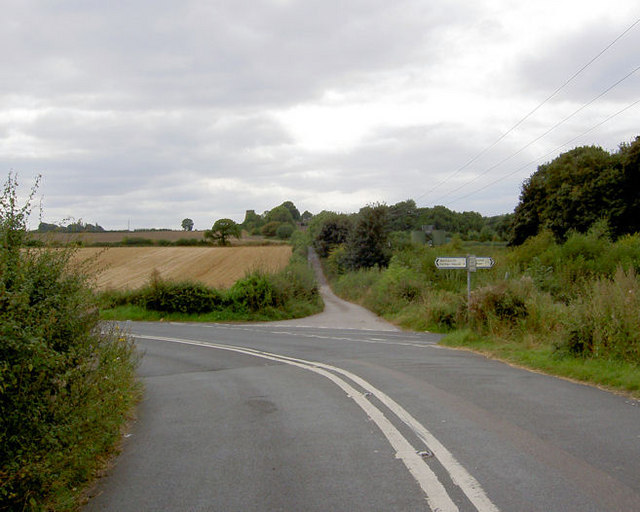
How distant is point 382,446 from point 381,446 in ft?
0.03

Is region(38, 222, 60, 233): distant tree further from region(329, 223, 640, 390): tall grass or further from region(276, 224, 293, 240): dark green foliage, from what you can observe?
region(276, 224, 293, 240): dark green foliage

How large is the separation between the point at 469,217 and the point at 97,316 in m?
123

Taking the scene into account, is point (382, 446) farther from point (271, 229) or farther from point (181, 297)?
point (271, 229)

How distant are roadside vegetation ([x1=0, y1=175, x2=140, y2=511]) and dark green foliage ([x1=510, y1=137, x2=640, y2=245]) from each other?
46.6 m

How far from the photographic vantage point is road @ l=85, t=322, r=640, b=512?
4676 mm

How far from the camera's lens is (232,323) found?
3603 cm

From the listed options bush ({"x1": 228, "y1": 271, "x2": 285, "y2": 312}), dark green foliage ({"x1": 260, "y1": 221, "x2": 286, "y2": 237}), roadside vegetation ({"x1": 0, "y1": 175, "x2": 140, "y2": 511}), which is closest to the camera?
roadside vegetation ({"x1": 0, "y1": 175, "x2": 140, "y2": 511})

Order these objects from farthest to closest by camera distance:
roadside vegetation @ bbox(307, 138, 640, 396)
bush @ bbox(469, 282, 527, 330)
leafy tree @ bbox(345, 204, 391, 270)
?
leafy tree @ bbox(345, 204, 391, 270) → bush @ bbox(469, 282, 527, 330) → roadside vegetation @ bbox(307, 138, 640, 396)

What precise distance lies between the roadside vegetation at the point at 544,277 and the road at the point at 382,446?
1.78 m

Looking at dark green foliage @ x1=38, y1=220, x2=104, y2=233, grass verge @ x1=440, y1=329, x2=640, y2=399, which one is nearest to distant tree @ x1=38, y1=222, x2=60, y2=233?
dark green foliage @ x1=38, y1=220, x2=104, y2=233

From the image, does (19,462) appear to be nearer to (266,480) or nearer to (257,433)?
(266,480)

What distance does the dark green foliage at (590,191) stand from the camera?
47250 millimetres

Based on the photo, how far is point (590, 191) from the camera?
48.9 meters

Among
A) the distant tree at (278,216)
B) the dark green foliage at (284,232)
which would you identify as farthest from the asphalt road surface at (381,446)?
the distant tree at (278,216)
